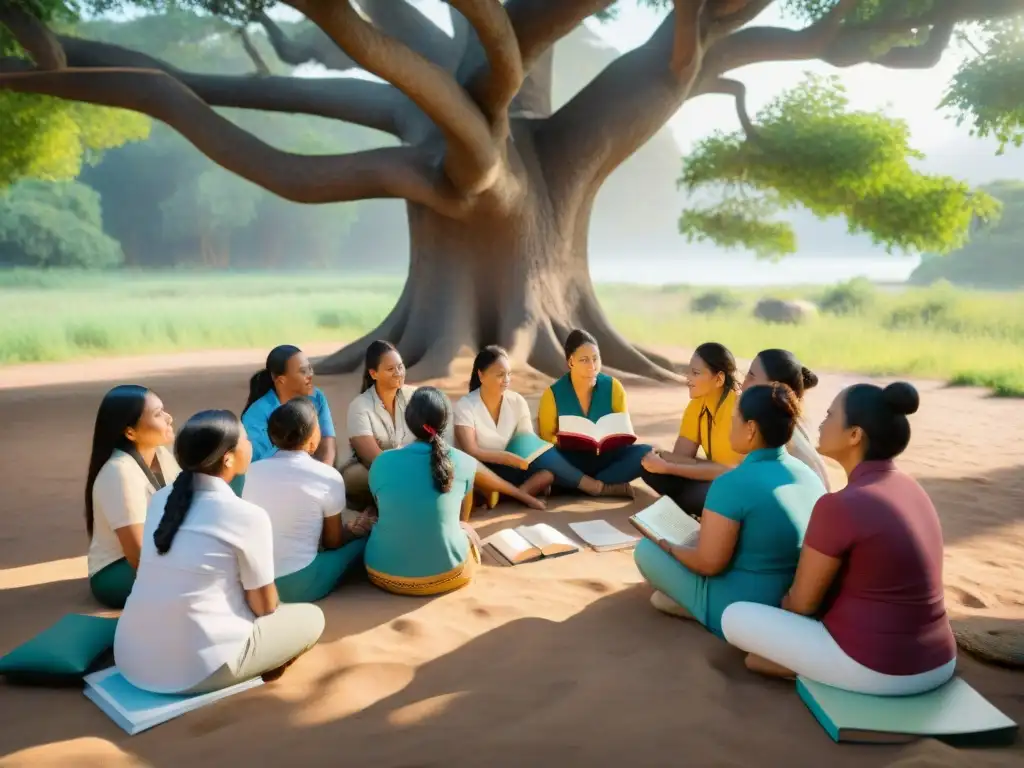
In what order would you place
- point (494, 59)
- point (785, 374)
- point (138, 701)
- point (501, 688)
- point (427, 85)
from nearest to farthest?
1. point (138, 701)
2. point (501, 688)
3. point (785, 374)
4. point (427, 85)
5. point (494, 59)

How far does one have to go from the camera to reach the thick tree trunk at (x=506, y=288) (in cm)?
944

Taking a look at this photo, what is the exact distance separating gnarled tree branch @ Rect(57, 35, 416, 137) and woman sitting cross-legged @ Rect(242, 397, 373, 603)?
760cm

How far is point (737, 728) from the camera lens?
238cm

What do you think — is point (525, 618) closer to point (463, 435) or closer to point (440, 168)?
point (463, 435)

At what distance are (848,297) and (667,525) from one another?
22.0 m

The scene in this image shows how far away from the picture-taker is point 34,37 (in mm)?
7285

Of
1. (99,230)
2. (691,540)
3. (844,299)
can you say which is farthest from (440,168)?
(99,230)

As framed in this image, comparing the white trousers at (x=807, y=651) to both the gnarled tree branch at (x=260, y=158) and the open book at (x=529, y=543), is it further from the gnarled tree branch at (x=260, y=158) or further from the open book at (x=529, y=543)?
the gnarled tree branch at (x=260, y=158)

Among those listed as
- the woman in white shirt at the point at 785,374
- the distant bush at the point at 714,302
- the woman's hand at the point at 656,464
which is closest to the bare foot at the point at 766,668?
the woman in white shirt at the point at 785,374

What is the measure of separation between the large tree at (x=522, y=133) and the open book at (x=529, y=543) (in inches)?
145

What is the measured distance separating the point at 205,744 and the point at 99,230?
117ft

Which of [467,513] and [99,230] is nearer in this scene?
[467,513]

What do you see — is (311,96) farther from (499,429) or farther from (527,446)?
(527,446)

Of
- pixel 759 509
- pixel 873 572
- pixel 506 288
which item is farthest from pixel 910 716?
pixel 506 288
